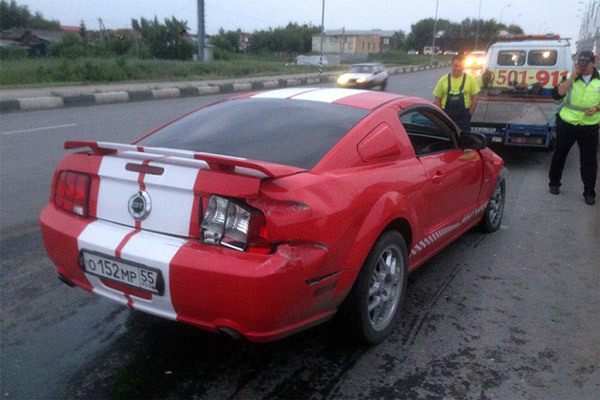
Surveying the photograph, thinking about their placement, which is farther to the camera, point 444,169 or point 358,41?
point 358,41

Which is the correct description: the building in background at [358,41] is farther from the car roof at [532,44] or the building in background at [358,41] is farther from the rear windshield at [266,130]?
the rear windshield at [266,130]

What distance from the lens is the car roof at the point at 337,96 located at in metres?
3.40

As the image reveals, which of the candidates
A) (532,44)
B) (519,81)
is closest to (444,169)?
(519,81)

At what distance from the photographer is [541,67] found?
36.5ft

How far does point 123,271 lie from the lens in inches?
98.1

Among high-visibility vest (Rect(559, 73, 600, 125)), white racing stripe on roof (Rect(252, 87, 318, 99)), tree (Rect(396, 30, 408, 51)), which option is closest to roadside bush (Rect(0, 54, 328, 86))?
white racing stripe on roof (Rect(252, 87, 318, 99))

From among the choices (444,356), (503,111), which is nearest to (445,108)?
(503,111)

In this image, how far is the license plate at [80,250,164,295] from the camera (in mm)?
2410

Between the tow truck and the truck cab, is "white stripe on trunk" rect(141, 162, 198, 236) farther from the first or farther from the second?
the truck cab

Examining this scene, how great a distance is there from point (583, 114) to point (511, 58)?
6.04m

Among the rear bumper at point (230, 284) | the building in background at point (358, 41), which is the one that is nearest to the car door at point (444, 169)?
the rear bumper at point (230, 284)

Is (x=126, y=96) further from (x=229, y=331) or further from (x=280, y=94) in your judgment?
(x=229, y=331)

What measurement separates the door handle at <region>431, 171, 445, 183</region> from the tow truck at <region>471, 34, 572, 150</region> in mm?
5221

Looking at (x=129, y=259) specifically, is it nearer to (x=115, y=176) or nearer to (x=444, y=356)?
(x=115, y=176)
